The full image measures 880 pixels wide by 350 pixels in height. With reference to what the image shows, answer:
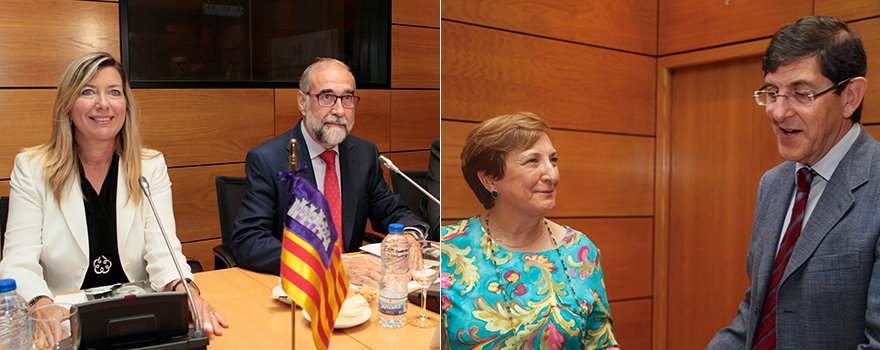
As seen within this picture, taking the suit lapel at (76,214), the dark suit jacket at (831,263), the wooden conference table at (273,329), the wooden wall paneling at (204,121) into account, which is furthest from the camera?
the wooden wall paneling at (204,121)

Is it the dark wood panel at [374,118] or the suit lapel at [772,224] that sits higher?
the dark wood panel at [374,118]

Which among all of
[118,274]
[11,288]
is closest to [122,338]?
[11,288]

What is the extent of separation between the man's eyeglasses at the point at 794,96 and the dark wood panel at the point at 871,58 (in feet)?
0.04

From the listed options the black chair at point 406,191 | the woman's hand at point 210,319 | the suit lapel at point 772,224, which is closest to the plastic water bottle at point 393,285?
the woman's hand at point 210,319

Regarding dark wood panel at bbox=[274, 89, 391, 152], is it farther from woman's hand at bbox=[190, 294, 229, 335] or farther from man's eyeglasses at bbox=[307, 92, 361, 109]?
woman's hand at bbox=[190, 294, 229, 335]

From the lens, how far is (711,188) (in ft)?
1.22

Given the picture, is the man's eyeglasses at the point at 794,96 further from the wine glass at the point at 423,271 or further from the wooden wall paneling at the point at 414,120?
the wooden wall paneling at the point at 414,120

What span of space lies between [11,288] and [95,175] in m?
1.02

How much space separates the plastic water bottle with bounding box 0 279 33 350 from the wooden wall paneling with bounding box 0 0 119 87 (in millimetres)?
1684

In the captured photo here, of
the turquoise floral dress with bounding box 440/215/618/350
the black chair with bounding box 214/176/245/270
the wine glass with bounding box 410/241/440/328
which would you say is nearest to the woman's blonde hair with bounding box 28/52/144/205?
the black chair with bounding box 214/176/245/270

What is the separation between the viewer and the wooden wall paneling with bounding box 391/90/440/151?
5.28ft

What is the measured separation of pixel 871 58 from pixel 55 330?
129 centimetres

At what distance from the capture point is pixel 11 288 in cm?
92

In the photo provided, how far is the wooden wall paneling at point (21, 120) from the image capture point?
226 centimetres
